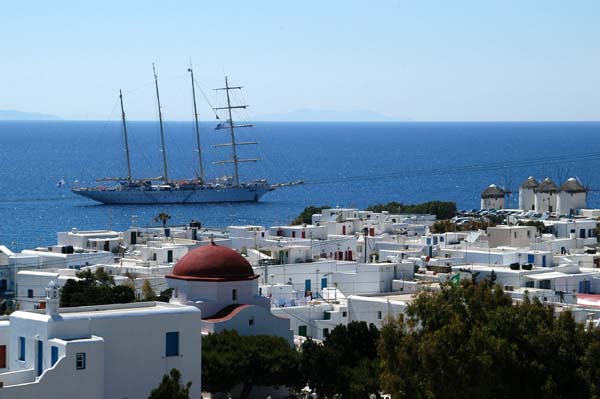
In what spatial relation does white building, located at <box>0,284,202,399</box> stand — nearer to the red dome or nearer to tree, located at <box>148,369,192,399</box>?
tree, located at <box>148,369,192,399</box>

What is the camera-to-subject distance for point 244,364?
28047mm

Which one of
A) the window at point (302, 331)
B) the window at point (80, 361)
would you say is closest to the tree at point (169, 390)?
the window at point (80, 361)

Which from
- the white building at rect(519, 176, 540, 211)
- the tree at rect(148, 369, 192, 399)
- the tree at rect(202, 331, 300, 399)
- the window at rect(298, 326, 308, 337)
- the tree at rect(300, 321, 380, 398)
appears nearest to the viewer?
Result: the tree at rect(148, 369, 192, 399)

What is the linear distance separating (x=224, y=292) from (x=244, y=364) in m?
3.19

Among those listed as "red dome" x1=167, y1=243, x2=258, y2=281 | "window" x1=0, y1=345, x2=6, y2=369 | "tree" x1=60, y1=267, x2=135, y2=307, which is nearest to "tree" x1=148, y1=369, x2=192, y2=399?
"window" x1=0, y1=345, x2=6, y2=369

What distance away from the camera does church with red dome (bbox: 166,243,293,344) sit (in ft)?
100

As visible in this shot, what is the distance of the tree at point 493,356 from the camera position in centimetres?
2359

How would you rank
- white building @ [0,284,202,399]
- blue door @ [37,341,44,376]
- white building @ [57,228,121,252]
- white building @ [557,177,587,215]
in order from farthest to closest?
1. white building @ [557,177,587,215]
2. white building @ [57,228,121,252]
3. blue door @ [37,341,44,376]
4. white building @ [0,284,202,399]

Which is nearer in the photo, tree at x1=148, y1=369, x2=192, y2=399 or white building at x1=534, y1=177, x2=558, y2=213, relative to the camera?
tree at x1=148, y1=369, x2=192, y2=399

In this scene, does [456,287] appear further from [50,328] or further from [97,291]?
[97,291]

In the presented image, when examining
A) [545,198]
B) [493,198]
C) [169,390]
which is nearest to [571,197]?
[545,198]

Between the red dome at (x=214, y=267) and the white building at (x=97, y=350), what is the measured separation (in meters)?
4.19

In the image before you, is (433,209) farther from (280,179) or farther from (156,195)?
(280,179)

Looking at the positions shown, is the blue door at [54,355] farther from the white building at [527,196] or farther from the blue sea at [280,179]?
the white building at [527,196]
